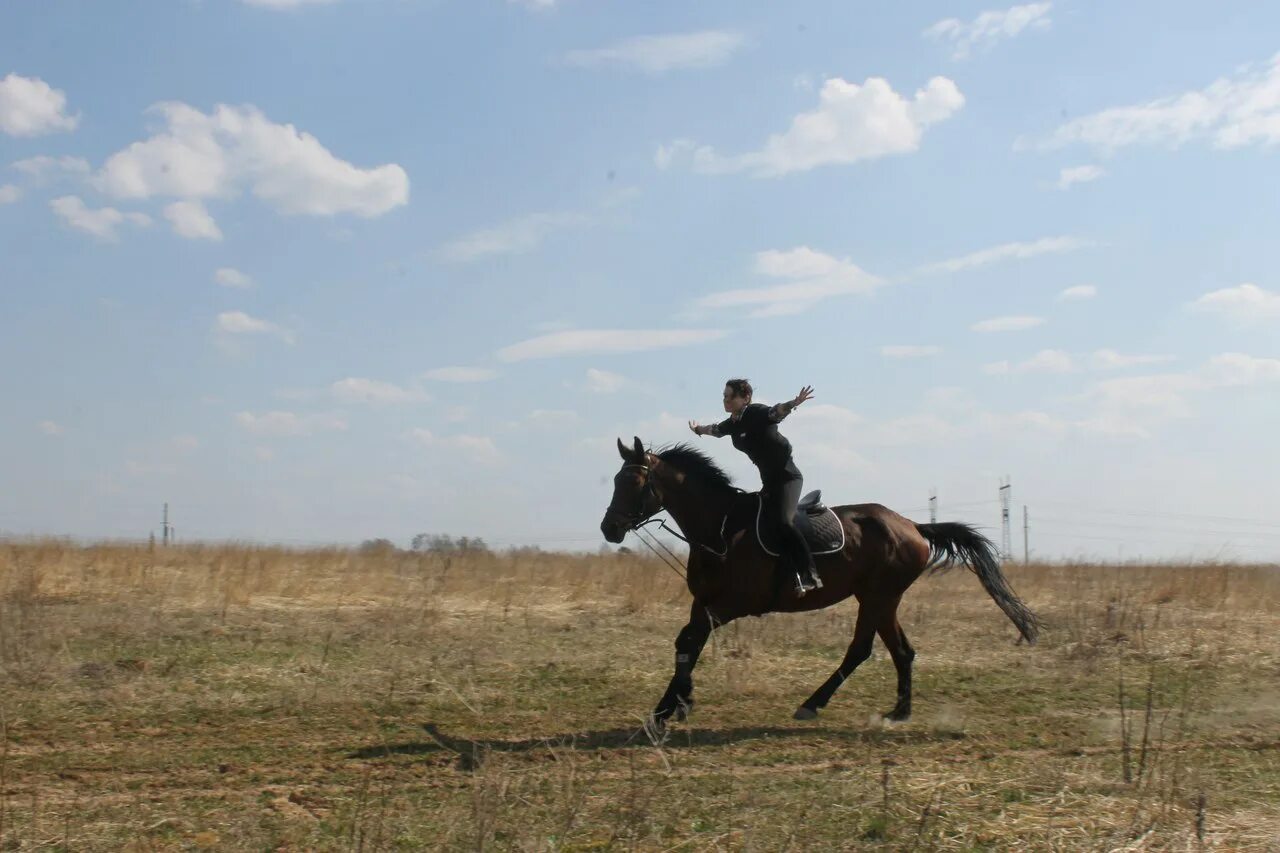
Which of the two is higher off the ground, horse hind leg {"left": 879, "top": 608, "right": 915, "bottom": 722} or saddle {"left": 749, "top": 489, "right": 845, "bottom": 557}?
saddle {"left": 749, "top": 489, "right": 845, "bottom": 557}

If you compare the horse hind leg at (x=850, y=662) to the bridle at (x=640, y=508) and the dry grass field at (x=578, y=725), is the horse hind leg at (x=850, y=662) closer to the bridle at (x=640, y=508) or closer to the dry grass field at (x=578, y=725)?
the dry grass field at (x=578, y=725)

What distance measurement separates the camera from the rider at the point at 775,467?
971 centimetres

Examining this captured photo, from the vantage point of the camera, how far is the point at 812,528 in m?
10.0

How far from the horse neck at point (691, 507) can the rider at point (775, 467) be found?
1.38 feet

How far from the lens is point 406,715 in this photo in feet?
31.6

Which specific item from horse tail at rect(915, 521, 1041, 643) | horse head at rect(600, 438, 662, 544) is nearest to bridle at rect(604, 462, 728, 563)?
horse head at rect(600, 438, 662, 544)

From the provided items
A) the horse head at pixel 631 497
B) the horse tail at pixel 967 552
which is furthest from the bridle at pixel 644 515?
the horse tail at pixel 967 552

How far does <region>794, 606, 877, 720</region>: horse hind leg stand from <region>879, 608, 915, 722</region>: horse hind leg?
129 millimetres

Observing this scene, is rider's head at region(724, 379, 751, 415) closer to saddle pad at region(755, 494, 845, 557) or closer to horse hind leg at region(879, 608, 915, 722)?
saddle pad at region(755, 494, 845, 557)

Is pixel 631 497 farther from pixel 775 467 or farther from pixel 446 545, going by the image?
pixel 446 545

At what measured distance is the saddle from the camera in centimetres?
973

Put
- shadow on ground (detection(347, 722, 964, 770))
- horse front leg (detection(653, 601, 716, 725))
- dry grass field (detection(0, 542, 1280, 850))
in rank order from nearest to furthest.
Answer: dry grass field (detection(0, 542, 1280, 850)) < shadow on ground (detection(347, 722, 964, 770)) < horse front leg (detection(653, 601, 716, 725))

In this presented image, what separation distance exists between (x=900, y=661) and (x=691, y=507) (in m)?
2.37

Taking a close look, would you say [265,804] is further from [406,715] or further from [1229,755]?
[1229,755]
